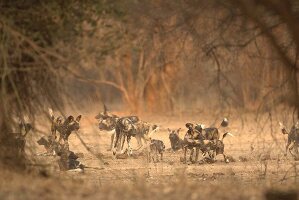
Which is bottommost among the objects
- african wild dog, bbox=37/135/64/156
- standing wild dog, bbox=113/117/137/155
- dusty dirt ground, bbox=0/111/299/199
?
dusty dirt ground, bbox=0/111/299/199

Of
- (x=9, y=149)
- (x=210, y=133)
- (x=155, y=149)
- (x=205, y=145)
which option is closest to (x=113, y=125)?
(x=155, y=149)

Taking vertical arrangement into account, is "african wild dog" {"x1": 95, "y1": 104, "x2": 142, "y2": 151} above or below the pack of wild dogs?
above

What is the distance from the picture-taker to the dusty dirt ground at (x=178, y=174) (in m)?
9.84

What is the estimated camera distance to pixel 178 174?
44.0 feet

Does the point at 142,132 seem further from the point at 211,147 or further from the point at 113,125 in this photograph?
the point at 211,147

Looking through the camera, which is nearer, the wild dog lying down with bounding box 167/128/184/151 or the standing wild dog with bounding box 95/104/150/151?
the wild dog lying down with bounding box 167/128/184/151

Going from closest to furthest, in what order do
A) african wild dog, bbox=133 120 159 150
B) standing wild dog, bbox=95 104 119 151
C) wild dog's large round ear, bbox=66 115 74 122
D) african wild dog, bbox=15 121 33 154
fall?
african wild dog, bbox=15 121 33 154 < wild dog's large round ear, bbox=66 115 74 122 < african wild dog, bbox=133 120 159 150 < standing wild dog, bbox=95 104 119 151

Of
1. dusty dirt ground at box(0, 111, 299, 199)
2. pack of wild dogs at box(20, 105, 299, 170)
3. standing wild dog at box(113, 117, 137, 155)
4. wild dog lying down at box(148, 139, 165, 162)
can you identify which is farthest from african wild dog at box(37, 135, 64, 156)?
standing wild dog at box(113, 117, 137, 155)

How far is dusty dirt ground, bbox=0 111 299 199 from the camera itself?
9844 mm

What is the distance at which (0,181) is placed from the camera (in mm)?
10398

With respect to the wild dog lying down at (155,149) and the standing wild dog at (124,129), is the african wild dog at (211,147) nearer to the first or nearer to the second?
the wild dog lying down at (155,149)

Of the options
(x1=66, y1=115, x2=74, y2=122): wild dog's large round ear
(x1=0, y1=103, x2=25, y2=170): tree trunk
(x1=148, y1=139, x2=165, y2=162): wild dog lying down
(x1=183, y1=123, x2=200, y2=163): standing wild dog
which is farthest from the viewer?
(x1=148, y1=139, x2=165, y2=162): wild dog lying down

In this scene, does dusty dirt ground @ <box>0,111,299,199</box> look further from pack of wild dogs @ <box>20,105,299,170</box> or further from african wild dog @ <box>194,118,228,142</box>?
african wild dog @ <box>194,118,228,142</box>

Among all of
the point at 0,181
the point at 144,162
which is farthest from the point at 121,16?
the point at 144,162
